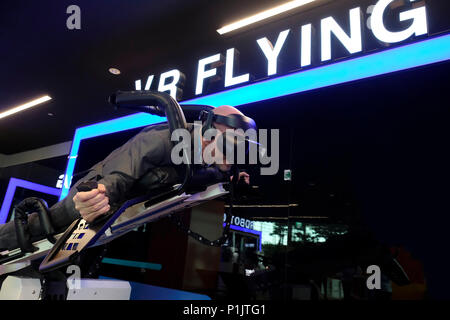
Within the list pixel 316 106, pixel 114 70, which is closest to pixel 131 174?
pixel 316 106

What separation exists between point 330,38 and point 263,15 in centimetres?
55

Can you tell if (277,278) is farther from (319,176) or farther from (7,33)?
(7,33)

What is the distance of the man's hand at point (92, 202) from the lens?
0.97 meters

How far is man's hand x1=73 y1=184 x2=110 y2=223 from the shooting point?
38.2 inches

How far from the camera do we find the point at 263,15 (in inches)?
92.4

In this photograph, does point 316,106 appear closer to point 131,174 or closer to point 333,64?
point 333,64

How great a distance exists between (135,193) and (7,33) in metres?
2.62

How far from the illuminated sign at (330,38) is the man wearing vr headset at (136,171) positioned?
1.44ft

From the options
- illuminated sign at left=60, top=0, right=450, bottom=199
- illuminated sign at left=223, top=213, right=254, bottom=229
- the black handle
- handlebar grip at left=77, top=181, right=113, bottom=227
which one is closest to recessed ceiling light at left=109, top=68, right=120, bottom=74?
illuminated sign at left=60, top=0, right=450, bottom=199

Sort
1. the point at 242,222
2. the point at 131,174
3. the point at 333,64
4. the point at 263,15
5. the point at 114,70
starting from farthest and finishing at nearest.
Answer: the point at 114,70 < the point at 263,15 < the point at 242,222 < the point at 333,64 < the point at 131,174
